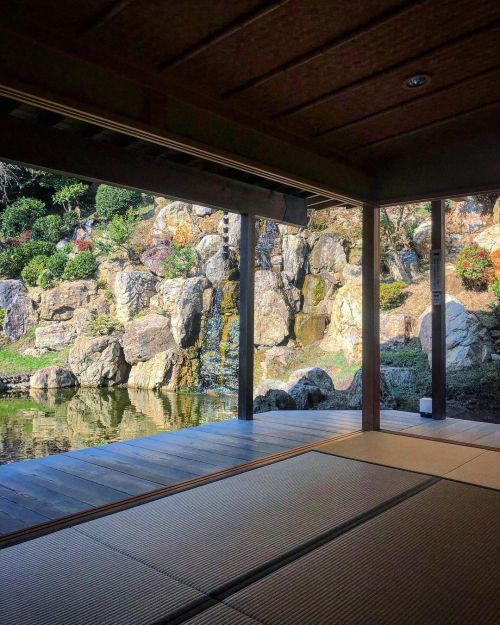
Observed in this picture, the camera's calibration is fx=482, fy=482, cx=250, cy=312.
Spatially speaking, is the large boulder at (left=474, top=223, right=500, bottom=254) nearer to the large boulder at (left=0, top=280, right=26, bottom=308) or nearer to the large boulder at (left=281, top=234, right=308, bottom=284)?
the large boulder at (left=281, top=234, right=308, bottom=284)

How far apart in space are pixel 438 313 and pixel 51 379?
869 cm

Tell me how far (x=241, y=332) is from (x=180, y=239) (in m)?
8.84

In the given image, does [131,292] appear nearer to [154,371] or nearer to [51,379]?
[154,371]

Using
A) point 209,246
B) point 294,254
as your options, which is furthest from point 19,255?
point 294,254

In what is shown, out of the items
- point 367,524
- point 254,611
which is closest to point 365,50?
point 367,524

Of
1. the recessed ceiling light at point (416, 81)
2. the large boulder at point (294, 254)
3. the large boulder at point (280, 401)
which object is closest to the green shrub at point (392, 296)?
the large boulder at point (294, 254)

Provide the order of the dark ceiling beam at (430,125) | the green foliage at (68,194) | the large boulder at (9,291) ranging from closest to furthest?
the dark ceiling beam at (430,125) → the large boulder at (9,291) → the green foliage at (68,194)

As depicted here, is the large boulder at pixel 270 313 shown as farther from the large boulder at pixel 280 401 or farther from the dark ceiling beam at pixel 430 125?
the dark ceiling beam at pixel 430 125

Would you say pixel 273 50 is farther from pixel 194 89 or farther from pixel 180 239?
pixel 180 239

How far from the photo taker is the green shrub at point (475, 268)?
30.6 ft

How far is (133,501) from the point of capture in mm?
2465

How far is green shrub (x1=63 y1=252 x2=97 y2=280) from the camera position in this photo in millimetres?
12672

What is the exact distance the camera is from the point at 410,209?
38.8 ft

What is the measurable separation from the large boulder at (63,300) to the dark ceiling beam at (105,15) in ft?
35.6
